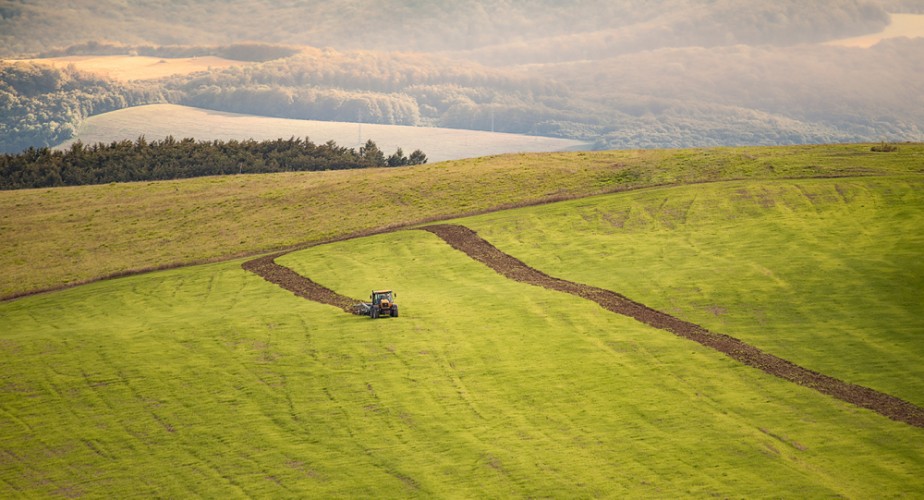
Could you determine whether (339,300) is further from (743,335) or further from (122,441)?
(743,335)

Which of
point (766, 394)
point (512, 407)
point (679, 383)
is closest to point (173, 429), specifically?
point (512, 407)

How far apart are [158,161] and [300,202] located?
6632 cm

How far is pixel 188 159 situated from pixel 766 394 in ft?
435

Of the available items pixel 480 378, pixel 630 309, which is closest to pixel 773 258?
pixel 630 309

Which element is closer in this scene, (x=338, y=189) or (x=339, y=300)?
(x=339, y=300)

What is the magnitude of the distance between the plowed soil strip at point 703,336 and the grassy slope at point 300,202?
1786 centimetres

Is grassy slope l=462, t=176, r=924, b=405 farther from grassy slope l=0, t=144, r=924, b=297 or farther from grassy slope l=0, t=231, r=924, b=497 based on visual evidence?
grassy slope l=0, t=144, r=924, b=297

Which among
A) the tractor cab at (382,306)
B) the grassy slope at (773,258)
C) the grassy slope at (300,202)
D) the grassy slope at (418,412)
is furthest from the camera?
the grassy slope at (300,202)

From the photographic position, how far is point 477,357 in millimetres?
51625

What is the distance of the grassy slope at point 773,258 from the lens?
52625 mm

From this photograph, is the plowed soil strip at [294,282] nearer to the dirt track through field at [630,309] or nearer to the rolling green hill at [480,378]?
the dirt track through field at [630,309]

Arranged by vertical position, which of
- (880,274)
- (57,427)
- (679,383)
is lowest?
(57,427)

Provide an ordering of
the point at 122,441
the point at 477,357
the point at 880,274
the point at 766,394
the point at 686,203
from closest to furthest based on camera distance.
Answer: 1. the point at 122,441
2. the point at 766,394
3. the point at 477,357
4. the point at 880,274
5. the point at 686,203

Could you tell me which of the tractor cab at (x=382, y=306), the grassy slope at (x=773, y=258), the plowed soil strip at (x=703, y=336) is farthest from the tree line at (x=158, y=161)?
the tractor cab at (x=382, y=306)
